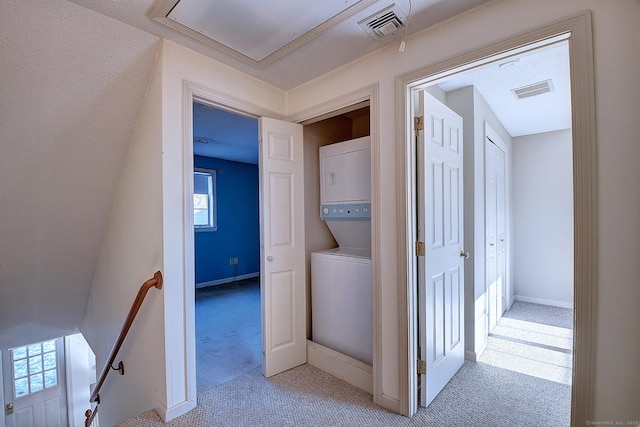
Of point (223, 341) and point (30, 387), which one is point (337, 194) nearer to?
point (223, 341)

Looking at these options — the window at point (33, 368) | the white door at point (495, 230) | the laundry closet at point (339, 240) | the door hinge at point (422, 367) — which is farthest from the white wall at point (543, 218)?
the window at point (33, 368)

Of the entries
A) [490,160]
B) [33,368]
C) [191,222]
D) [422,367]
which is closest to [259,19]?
[191,222]

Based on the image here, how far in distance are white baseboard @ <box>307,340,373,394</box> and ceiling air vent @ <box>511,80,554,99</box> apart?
8.93 feet

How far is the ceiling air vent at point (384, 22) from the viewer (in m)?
1.46

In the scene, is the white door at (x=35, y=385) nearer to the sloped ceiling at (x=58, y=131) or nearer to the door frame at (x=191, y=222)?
the sloped ceiling at (x=58, y=131)

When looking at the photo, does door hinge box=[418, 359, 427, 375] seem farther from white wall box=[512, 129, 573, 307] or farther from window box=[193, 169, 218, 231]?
window box=[193, 169, 218, 231]

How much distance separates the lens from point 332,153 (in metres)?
2.54

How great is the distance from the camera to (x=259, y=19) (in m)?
1.50

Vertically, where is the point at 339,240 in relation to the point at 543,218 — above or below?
below

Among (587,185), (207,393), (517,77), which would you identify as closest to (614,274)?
(587,185)

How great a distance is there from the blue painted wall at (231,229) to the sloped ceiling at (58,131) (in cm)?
264

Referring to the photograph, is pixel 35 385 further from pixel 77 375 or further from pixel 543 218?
pixel 543 218

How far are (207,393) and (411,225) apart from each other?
6.04ft

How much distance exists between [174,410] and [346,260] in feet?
4.89
